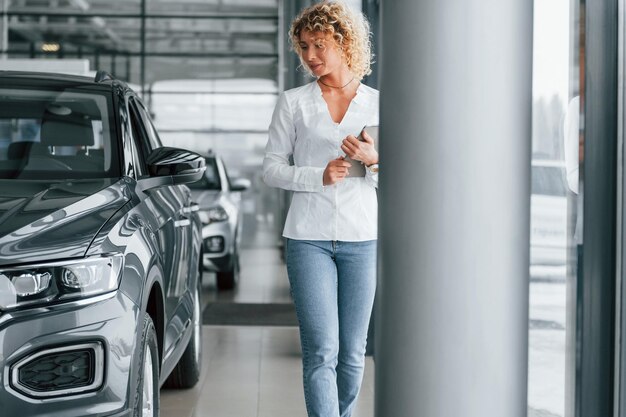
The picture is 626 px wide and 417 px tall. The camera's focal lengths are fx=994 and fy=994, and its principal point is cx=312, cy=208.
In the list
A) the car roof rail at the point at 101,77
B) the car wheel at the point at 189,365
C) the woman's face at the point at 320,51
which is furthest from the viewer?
the car wheel at the point at 189,365

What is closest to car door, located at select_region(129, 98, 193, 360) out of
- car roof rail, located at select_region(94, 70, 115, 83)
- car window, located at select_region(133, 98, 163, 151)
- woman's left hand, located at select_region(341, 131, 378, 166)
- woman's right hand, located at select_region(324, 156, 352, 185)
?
car window, located at select_region(133, 98, 163, 151)

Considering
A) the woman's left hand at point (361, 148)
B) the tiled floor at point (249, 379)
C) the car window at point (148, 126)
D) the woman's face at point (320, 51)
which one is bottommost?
the tiled floor at point (249, 379)

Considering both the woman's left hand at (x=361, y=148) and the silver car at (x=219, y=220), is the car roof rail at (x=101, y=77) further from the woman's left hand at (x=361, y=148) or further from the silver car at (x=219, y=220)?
the silver car at (x=219, y=220)

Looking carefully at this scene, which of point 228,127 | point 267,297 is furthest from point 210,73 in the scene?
point 267,297

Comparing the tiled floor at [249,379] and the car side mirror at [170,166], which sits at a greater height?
the car side mirror at [170,166]

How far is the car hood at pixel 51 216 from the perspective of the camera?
9.50 feet

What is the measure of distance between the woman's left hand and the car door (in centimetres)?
92

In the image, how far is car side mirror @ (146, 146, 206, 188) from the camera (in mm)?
4125

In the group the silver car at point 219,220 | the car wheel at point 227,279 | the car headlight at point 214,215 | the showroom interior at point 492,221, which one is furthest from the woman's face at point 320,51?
the car wheel at point 227,279

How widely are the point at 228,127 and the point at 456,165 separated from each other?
51.2ft

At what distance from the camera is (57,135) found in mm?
4184

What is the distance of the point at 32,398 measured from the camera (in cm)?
273

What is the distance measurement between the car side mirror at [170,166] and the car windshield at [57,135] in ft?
0.58

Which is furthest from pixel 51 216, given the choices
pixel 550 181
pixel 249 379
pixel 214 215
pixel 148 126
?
pixel 214 215
